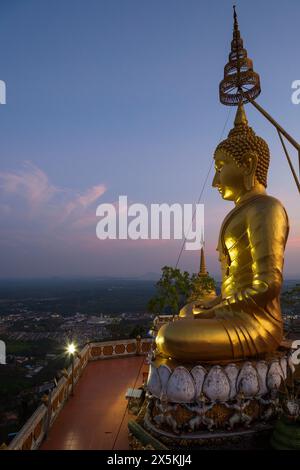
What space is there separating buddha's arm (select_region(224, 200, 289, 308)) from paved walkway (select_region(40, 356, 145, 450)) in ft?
11.1

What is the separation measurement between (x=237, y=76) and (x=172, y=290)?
8.98 m

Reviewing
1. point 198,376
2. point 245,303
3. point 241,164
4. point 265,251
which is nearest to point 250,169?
point 241,164

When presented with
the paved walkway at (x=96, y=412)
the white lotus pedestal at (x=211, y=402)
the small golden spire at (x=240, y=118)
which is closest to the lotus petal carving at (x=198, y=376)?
the white lotus pedestal at (x=211, y=402)

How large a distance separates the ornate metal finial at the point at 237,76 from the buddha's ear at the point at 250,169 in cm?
314

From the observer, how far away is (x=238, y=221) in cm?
680

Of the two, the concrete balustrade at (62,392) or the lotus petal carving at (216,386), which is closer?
the lotus petal carving at (216,386)

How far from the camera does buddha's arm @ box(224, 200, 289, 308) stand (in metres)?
5.88

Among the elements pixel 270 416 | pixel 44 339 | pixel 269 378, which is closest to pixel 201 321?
pixel 269 378

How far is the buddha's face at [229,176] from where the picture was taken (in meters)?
7.39

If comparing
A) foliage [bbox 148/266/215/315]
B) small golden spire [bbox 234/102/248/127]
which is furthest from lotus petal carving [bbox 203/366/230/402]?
foliage [bbox 148/266/215/315]

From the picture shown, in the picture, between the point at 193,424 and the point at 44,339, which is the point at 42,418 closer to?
the point at 193,424

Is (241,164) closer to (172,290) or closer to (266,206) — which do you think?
(266,206)

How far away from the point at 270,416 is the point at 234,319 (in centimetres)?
165

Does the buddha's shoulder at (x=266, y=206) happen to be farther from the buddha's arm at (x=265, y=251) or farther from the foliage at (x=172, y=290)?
the foliage at (x=172, y=290)
